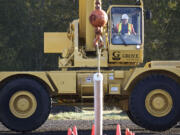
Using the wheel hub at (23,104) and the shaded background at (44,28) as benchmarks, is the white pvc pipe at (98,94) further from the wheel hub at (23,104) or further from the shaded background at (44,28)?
the shaded background at (44,28)

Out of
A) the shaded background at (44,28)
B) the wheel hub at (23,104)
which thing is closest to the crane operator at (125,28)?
the wheel hub at (23,104)

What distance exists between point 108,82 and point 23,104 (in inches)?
82.5

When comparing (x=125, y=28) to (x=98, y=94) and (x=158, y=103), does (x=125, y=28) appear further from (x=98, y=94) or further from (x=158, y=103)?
(x=98, y=94)

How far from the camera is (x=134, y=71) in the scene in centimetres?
1136

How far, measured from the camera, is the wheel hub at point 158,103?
1127 cm

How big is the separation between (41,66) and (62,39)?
19.4 meters

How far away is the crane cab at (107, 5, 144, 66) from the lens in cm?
1186

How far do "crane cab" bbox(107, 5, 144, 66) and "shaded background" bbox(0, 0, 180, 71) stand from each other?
66.2 feet

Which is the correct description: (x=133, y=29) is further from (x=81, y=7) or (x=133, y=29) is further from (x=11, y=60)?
(x=11, y=60)

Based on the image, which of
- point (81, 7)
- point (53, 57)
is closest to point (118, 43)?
point (81, 7)

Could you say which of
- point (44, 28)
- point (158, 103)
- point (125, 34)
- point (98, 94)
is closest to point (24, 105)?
point (125, 34)

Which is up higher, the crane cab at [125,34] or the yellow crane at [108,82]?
the crane cab at [125,34]

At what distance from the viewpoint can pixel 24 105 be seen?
11.2 meters

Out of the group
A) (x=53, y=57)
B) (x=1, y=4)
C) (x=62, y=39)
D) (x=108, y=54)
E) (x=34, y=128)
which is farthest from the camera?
(x=1, y=4)
